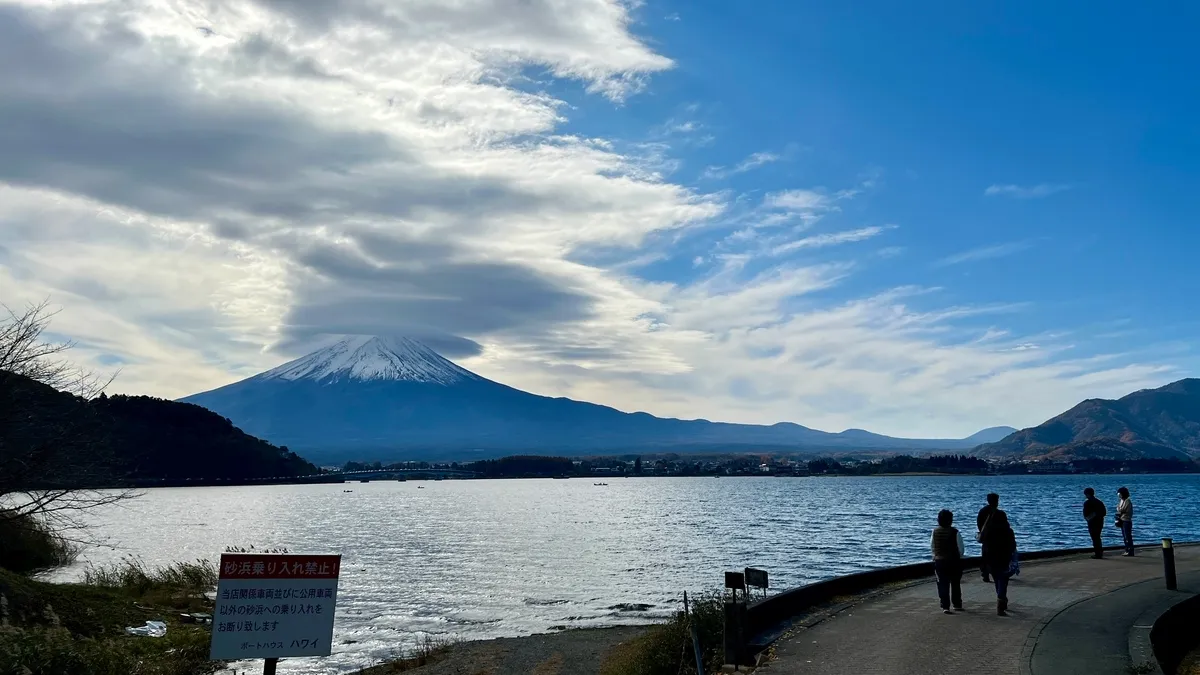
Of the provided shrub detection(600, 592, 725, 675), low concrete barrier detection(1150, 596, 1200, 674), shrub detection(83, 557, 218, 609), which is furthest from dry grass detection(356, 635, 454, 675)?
low concrete barrier detection(1150, 596, 1200, 674)

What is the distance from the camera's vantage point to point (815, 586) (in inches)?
644

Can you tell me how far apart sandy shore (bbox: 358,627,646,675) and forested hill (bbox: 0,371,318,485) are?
8045 mm

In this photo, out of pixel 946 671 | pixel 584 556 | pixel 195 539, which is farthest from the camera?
pixel 195 539

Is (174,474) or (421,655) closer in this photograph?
(421,655)

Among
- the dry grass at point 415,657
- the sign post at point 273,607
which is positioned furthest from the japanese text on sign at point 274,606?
the dry grass at point 415,657

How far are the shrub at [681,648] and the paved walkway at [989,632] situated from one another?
1.36 meters

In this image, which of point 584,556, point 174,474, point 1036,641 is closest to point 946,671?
point 1036,641

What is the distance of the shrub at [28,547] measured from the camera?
1179 inches

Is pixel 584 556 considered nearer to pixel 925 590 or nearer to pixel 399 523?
pixel 925 590

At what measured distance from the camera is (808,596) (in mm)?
15883

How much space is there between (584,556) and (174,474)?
13815cm

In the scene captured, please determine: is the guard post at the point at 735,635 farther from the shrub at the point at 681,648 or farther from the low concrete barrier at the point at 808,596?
the shrub at the point at 681,648

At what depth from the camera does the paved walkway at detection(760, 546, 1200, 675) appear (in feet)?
35.3

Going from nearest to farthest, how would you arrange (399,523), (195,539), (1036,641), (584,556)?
(1036,641)
(584,556)
(195,539)
(399,523)
